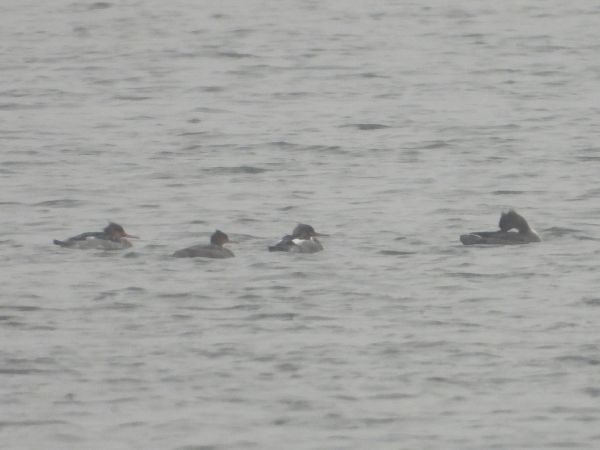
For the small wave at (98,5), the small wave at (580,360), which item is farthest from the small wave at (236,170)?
the small wave at (98,5)

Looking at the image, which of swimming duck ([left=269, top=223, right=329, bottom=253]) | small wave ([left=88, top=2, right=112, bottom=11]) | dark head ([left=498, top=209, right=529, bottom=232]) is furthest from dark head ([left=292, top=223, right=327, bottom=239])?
small wave ([left=88, top=2, right=112, bottom=11])

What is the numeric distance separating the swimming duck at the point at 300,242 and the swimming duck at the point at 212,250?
0.50 meters

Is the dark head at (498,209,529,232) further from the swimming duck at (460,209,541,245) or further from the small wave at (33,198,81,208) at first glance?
the small wave at (33,198,81,208)

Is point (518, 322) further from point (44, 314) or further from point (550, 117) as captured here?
point (550, 117)

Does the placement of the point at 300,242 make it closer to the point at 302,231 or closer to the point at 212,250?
the point at 302,231

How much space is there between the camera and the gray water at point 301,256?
44.2 feet

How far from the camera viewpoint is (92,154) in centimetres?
2738

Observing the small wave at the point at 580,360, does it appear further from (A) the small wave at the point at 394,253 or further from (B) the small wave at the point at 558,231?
(B) the small wave at the point at 558,231

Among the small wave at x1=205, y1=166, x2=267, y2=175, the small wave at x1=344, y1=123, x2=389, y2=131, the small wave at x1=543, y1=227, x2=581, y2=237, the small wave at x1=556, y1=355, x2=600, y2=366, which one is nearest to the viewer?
the small wave at x1=556, y1=355, x2=600, y2=366

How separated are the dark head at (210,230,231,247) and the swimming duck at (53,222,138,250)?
3.31 ft

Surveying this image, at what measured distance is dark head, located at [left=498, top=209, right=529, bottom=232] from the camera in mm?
19922

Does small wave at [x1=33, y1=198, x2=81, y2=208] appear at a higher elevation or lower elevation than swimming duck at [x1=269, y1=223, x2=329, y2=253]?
lower

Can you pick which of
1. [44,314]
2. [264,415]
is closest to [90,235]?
[44,314]

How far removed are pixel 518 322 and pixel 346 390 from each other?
271 cm
